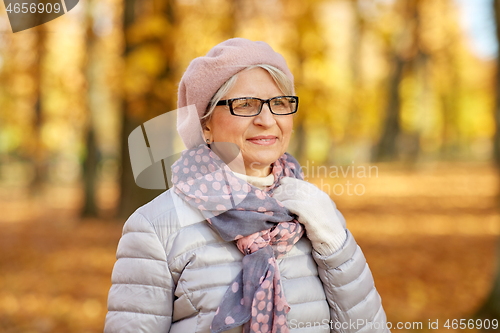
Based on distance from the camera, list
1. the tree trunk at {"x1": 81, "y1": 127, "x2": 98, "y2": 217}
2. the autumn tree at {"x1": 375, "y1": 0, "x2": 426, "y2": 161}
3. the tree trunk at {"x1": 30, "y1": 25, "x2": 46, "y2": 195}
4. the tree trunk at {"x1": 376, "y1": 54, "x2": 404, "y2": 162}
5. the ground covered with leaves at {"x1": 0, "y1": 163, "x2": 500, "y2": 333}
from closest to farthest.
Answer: the ground covered with leaves at {"x1": 0, "y1": 163, "x2": 500, "y2": 333}
the tree trunk at {"x1": 30, "y1": 25, "x2": 46, "y2": 195}
the tree trunk at {"x1": 81, "y1": 127, "x2": 98, "y2": 217}
the autumn tree at {"x1": 375, "y1": 0, "x2": 426, "y2": 161}
the tree trunk at {"x1": 376, "y1": 54, "x2": 404, "y2": 162}

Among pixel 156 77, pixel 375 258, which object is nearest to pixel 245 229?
pixel 156 77

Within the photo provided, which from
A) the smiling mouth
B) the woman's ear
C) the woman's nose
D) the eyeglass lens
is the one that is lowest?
the smiling mouth

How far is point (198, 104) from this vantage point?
6.23 feet

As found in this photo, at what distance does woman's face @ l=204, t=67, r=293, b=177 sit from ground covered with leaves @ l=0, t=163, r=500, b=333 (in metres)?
3.62

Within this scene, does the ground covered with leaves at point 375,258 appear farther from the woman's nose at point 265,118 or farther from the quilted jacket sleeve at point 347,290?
the woman's nose at point 265,118

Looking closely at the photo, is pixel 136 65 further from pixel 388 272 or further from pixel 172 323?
pixel 388 272

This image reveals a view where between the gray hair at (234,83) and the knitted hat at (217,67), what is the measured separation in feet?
0.05

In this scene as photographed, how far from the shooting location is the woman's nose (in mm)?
1836

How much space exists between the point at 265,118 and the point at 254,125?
0.06 meters

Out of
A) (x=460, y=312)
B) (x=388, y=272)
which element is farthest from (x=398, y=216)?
(x=460, y=312)

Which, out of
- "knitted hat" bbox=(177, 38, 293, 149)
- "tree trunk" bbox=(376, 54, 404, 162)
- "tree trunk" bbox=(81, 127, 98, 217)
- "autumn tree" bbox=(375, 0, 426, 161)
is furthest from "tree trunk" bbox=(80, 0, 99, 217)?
"tree trunk" bbox=(376, 54, 404, 162)

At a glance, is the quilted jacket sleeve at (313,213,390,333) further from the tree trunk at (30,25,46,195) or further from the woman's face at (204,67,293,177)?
the tree trunk at (30,25,46,195)

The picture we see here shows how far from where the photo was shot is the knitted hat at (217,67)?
1.80 meters

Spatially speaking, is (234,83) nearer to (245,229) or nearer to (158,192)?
(245,229)
